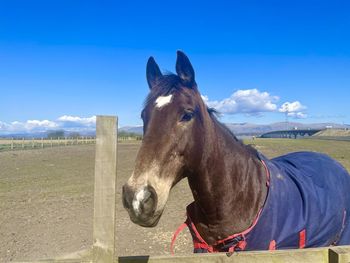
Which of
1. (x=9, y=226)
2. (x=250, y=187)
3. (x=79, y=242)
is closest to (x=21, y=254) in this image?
(x=79, y=242)

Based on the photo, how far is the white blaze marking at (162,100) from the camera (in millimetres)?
2839

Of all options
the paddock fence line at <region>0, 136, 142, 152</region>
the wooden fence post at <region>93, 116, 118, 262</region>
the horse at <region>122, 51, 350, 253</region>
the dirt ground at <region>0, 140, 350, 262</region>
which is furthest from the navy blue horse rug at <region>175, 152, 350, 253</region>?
the paddock fence line at <region>0, 136, 142, 152</region>

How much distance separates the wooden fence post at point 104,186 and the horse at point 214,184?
13.4 inches

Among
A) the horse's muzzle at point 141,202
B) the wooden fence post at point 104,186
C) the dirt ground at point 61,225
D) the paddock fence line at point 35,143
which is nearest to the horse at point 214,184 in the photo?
the horse's muzzle at point 141,202

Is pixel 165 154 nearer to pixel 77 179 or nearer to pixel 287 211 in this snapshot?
pixel 287 211

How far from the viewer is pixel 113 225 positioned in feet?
6.59

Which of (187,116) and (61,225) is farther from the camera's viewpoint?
(61,225)

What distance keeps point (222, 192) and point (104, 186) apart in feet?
4.83

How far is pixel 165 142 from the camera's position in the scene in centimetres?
269

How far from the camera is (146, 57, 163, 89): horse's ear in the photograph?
11.3 ft

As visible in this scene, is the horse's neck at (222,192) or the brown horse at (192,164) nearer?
the brown horse at (192,164)

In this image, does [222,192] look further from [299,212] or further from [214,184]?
[299,212]

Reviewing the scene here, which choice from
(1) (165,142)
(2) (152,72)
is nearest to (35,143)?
(2) (152,72)

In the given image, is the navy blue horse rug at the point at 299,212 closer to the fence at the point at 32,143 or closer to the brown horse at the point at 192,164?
the brown horse at the point at 192,164
